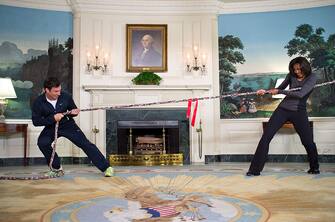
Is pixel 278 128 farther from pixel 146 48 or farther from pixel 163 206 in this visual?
pixel 146 48

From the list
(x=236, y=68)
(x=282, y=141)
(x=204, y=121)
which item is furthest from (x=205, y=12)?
(x=282, y=141)

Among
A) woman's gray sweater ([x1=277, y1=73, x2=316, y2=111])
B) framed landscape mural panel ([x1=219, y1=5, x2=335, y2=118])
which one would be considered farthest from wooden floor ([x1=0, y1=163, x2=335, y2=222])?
framed landscape mural panel ([x1=219, y1=5, x2=335, y2=118])

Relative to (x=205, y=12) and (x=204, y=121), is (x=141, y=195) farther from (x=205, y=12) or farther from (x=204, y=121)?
(x=205, y=12)

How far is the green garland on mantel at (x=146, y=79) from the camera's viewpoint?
665 cm

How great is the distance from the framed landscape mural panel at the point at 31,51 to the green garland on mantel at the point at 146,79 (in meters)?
1.38

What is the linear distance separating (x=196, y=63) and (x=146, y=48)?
1.06m

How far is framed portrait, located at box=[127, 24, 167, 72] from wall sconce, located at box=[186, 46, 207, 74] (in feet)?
1.52

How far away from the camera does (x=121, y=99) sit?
6.66 metres

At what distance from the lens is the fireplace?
264 inches

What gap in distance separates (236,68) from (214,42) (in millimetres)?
702

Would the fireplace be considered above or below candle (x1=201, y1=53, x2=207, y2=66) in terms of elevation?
below

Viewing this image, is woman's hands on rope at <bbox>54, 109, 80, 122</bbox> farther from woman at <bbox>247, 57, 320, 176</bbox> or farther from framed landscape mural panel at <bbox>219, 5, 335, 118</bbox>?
framed landscape mural panel at <bbox>219, 5, 335, 118</bbox>

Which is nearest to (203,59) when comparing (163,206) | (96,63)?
(96,63)

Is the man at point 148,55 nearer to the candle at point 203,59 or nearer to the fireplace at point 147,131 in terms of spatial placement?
the candle at point 203,59
